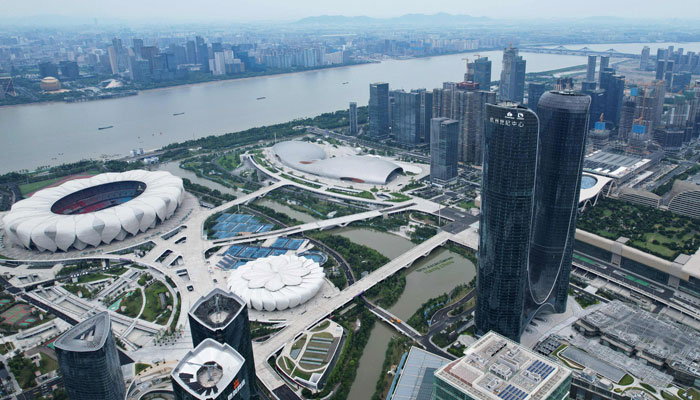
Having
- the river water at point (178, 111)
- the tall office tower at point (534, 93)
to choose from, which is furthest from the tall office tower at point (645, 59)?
the tall office tower at point (534, 93)

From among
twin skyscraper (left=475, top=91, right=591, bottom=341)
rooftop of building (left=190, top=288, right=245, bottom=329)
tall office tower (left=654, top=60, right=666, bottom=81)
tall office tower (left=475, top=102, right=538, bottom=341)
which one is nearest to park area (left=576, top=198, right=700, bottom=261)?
twin skyscraper (left=475, top=91, right=591, bottom=341)

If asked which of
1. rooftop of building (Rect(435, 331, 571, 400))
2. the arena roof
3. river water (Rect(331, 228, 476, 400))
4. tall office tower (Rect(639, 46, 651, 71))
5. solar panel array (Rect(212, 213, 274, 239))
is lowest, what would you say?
river water (Rect(331, 228, 476, 400))

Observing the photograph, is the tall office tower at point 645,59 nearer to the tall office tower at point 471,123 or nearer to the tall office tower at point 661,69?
the tall office tower at point 661,69

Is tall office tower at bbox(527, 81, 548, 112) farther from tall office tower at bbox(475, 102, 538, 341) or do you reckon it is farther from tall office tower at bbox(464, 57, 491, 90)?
tall office tower at bbox(475, 102, 538, 341)

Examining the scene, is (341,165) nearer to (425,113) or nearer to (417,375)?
(425,113)

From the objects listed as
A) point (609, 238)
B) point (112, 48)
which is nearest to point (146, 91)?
point (112, 48)
